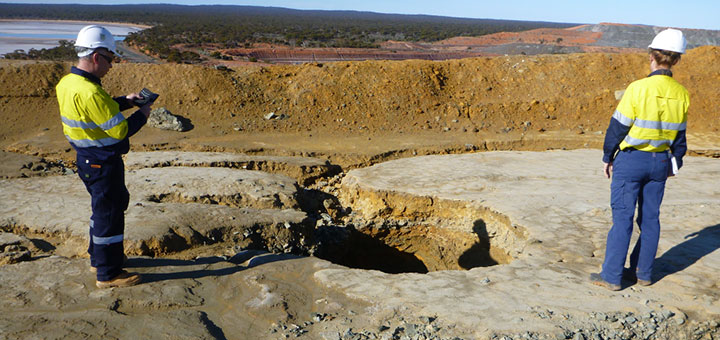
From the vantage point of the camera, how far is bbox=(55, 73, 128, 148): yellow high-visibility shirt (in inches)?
129

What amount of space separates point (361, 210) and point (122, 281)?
145 inches

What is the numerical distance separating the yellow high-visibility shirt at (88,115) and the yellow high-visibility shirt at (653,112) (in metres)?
3.22

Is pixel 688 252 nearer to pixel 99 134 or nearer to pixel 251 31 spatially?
pixel 99 134

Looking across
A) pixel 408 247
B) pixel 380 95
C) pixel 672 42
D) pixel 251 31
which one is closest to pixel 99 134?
pixel 672 42

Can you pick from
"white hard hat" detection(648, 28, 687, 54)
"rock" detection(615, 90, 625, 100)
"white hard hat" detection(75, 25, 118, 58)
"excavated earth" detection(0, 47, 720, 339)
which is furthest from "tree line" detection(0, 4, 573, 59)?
"white hard hat" detection(648, 28, 687, 54)

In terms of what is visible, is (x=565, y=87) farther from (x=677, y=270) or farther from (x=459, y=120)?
(x=677, y=270)

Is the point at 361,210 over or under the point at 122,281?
under

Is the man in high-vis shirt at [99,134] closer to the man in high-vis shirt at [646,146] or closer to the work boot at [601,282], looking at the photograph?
the man in high-vis shirt at [646,146]

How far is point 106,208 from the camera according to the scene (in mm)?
3488

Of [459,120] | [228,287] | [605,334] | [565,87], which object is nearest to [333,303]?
[228,287]

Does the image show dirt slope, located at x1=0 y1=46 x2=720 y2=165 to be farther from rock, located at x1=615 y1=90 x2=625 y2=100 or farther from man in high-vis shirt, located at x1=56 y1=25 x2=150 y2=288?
man in high-vis shirt, located at x1=56 y1=25 x2=150 y2=288

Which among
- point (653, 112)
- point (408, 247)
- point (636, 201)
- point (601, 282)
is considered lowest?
point (408, 247)

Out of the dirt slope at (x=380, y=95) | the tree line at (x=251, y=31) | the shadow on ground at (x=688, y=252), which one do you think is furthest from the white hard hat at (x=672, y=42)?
the tree line at (x=251, y=31)

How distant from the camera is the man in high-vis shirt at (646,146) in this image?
3.35 m
